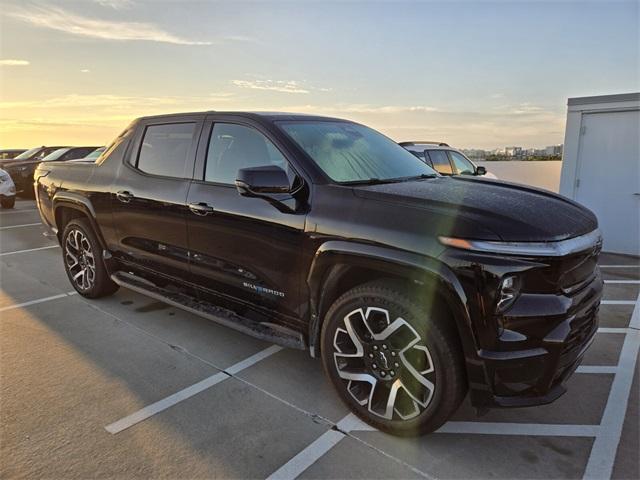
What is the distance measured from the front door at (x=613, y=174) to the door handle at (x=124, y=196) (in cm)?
769

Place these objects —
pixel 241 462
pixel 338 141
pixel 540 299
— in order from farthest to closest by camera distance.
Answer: pixel 338 141
pixel 241 462
pixel 540 299

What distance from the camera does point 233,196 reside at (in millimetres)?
3334

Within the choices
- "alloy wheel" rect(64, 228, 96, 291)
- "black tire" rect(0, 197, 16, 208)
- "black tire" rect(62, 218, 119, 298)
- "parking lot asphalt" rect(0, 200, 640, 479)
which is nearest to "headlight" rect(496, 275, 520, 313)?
"parking lot asphalt" rect(0, 200, 640, 479)

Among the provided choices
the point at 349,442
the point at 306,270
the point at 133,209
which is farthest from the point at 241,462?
the point at 133,209

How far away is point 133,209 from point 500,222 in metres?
3.17

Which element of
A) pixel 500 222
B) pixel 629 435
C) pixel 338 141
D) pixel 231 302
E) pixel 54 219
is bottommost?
pixel 629 435

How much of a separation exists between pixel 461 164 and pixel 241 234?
7.75 metres

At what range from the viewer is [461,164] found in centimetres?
995

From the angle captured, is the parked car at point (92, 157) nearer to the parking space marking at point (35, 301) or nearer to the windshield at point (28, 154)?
the parking space marking at point (35, 301)

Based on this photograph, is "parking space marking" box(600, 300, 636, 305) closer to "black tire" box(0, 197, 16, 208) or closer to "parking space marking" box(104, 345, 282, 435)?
"parking space marking" box(104, 345, 282, 435)

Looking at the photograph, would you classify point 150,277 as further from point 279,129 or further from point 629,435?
point 629,435

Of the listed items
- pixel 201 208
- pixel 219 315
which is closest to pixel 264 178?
pixel 201 208

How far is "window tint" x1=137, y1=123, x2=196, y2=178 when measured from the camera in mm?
3836

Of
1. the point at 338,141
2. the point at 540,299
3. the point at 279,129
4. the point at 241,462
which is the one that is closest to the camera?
the point at 540,299
